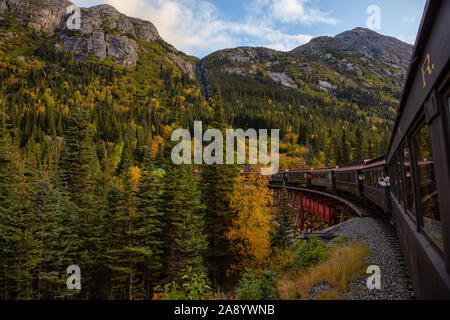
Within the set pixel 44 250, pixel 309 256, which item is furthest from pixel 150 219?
pixel 309 256

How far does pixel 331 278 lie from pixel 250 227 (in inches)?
621

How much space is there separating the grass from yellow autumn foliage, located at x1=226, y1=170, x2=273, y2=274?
13.9 meters

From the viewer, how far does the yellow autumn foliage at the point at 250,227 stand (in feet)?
70.9

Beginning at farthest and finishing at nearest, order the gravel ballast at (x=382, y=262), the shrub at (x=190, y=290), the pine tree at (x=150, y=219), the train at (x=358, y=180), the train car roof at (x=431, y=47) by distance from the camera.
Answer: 1. the pine tree at (x=150, y=219)
2. the train at (x=358, y=180)
3. the shrub at (x=190, y=290)
4. the gravel ballast at (x=382, y=262)
5. the train car roof at (x=431, y=47)

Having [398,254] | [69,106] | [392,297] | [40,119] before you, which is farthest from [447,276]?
[69,106]

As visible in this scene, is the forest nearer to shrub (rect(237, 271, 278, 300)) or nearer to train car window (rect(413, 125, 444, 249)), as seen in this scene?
shrub (rect(237, 271, 278, 300))

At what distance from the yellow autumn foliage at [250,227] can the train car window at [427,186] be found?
19200mm

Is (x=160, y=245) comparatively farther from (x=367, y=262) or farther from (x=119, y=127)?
(x=119, y=127)

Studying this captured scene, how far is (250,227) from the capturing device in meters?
22.2

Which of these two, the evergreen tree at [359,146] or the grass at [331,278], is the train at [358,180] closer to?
the grass at [331,278]

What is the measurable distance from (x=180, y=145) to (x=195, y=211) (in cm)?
735

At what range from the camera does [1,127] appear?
26500mm

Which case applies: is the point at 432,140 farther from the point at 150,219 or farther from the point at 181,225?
the point at 150,219

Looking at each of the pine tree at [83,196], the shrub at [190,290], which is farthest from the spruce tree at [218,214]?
the shrub at [190,290]
